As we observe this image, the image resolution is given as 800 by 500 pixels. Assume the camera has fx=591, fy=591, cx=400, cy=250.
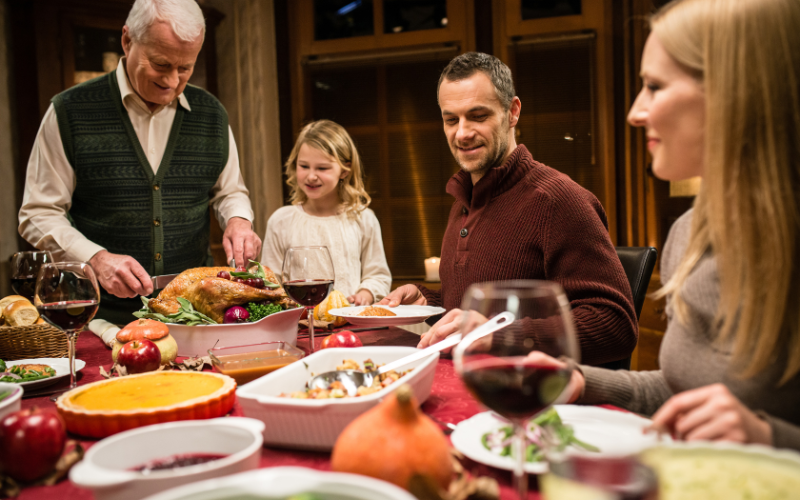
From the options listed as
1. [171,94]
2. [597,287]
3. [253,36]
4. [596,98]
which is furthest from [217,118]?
[596,98]

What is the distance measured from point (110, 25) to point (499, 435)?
3.94m

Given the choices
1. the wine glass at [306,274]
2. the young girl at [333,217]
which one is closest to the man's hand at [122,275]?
the wine glass at [306,274]

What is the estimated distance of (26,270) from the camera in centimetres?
196

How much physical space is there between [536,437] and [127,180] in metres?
2.07

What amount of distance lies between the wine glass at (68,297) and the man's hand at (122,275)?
0.35 meters

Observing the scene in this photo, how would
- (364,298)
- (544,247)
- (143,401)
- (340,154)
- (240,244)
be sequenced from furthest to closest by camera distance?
(340,154) → (364,298) → (240,244) → (544,247) → (143,401)

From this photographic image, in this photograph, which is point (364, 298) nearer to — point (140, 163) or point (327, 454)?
point (140, 163)

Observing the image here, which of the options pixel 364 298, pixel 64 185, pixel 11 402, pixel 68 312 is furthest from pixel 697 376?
pixel 64 185

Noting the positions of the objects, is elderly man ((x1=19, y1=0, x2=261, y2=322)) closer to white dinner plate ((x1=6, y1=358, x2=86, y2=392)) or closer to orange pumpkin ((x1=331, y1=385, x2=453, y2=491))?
white dinner plate ((x1=6, y1=358, x2=86, y2=392))

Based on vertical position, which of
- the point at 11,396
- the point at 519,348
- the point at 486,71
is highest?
the point at 486,71

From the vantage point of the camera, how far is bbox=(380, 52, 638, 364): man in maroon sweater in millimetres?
1571

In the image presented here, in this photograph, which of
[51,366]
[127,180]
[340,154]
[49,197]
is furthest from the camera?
[340,154]

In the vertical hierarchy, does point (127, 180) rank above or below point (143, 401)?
above

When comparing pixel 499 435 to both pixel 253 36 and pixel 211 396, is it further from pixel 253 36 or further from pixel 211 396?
pixel 253 36
